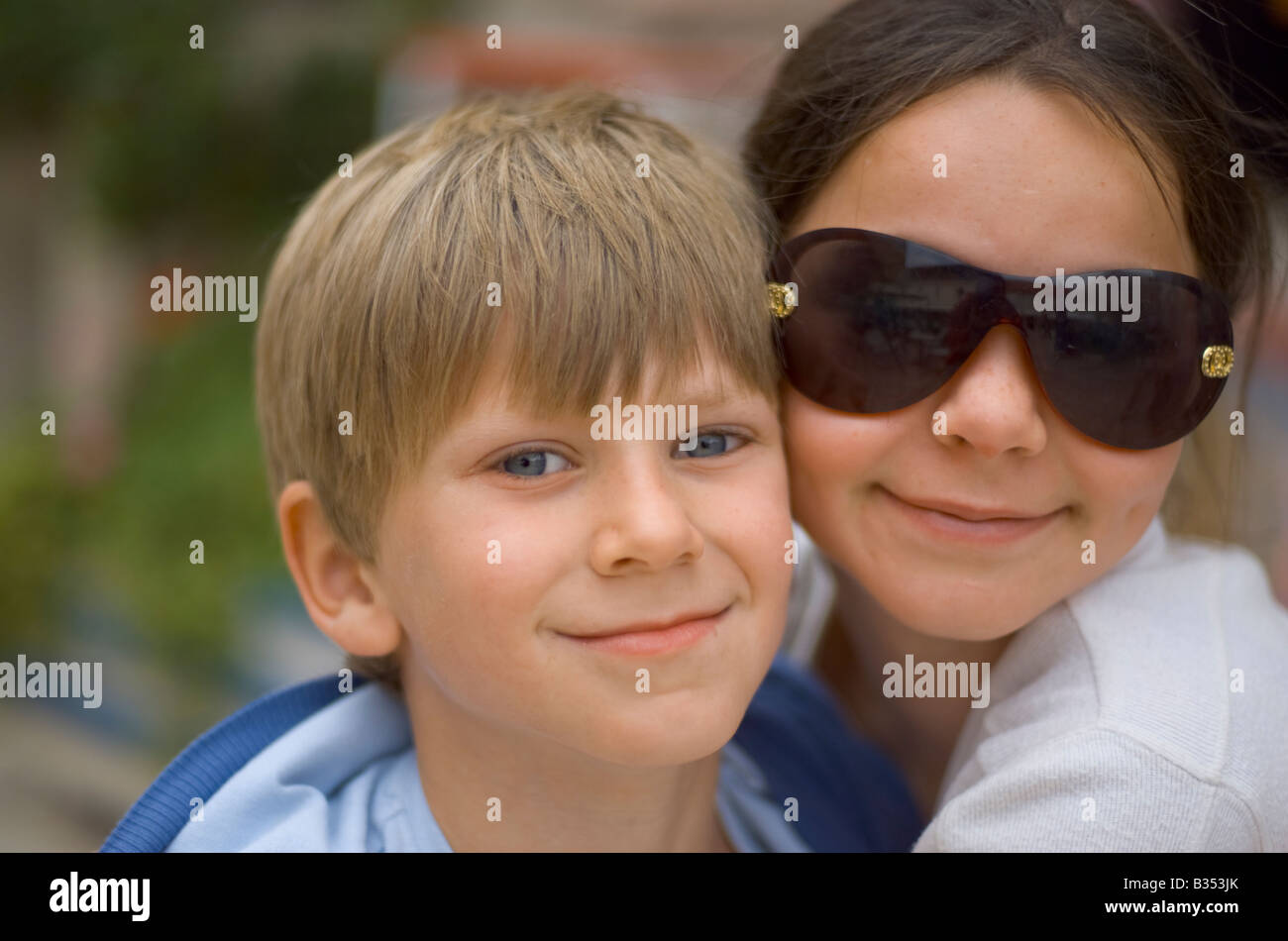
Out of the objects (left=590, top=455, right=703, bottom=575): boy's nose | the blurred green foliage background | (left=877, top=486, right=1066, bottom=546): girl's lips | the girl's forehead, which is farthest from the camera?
the blurred green foliage background

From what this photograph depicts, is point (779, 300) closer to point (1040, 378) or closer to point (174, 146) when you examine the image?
point (1040, 378)

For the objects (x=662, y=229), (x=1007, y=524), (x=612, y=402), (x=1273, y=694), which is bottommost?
(x=1273, y=694)

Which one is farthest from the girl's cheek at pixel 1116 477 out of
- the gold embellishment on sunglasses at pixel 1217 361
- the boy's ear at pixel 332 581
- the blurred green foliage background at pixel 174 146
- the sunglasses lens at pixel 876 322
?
the blurred green foliage background at pixel 174 146

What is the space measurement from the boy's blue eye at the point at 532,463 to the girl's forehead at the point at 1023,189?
1.93 feet

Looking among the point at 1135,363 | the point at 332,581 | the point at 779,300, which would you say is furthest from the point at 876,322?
the point at 332,581

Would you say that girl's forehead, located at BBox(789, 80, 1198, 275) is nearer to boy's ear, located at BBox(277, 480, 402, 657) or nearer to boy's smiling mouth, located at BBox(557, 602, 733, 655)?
boy's smiling mouth, located at BBox(557, 602, 733, 655)

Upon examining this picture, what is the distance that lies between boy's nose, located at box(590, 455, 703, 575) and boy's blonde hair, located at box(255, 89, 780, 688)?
0.11 m

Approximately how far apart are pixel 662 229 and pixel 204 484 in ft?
12.4

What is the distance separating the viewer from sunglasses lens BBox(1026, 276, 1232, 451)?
1.64 metres

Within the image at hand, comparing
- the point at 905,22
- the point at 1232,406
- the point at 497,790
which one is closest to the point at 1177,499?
the point at 1232,406

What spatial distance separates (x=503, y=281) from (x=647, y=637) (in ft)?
1.72

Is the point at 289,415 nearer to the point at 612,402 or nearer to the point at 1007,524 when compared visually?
the point at 612,402

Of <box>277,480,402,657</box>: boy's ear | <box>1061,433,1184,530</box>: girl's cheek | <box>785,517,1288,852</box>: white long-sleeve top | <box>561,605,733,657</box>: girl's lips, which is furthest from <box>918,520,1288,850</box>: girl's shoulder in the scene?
<box>277,480,402,657</box>: boy's ear

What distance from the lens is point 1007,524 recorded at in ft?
5.77
